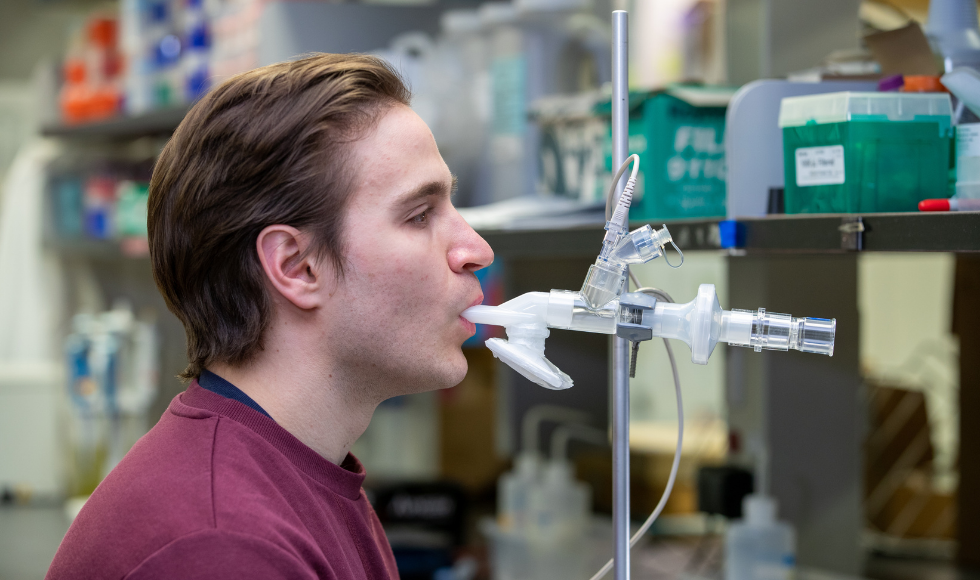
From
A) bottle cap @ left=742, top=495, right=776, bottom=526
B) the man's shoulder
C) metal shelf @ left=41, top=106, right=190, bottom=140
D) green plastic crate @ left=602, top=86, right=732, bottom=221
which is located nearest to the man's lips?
the man's shoulder

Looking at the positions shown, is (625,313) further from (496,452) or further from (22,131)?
(22,131)

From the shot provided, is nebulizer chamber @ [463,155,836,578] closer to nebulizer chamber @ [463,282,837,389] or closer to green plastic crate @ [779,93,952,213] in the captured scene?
nebulizer chamber @ [463,282,837,389]

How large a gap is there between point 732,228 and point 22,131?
3722mm

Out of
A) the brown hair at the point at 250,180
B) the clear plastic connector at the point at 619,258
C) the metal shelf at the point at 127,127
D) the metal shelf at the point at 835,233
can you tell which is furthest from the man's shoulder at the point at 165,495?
the metal shelf at the point at 127,127

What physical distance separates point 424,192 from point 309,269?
0.13 meters

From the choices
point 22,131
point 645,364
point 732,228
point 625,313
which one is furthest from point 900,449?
point 22,131

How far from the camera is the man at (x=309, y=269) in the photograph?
2.86ft

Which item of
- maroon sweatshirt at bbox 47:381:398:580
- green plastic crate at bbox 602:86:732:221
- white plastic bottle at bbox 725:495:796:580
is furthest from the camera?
white plastic bottle at bbox 725:495:796:580

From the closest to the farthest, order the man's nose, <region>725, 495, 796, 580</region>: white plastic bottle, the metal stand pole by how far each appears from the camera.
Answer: the metal stand pole, the man's nose, <region>725, 495, 796, 580</region>: white plastic bottle

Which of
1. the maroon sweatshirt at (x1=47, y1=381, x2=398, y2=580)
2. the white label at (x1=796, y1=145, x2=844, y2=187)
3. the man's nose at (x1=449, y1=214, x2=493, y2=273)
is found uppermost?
the white label at (x1=796, y1=145, x2=844, y2=187)

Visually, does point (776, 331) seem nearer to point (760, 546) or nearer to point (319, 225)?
point (319, 225)

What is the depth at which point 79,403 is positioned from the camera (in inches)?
111

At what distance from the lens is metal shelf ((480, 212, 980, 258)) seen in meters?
0.77

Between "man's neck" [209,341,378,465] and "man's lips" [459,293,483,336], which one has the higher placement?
"man's lips" [459,293,483,336]
